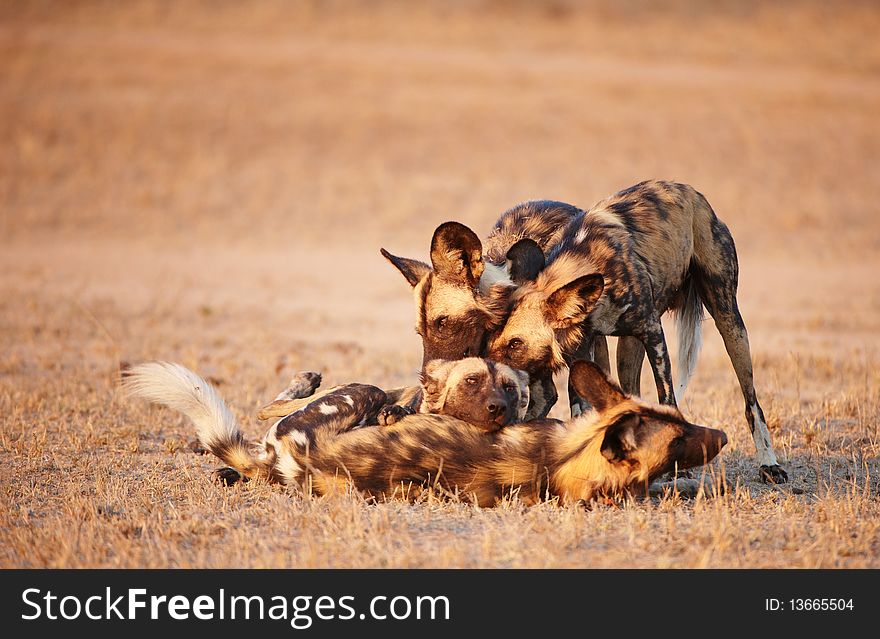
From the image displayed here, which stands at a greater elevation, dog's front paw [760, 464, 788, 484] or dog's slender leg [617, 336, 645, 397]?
dog's slender leg [617, 336, 645, 397]

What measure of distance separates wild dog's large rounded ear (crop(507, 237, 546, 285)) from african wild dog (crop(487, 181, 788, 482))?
22 mm

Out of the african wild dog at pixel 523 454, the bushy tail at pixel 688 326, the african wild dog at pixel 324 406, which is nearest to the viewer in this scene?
the african wild dog at pixel 523 454

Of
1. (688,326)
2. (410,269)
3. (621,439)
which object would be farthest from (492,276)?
(688,326)

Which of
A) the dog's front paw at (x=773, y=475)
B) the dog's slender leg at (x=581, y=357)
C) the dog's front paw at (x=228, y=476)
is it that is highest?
the dog's slender leg at (x=581, y=357)

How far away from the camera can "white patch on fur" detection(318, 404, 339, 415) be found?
15.9 ft

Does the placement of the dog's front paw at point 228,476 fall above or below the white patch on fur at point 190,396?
below

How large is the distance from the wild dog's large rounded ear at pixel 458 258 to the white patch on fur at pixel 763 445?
1613 millimetres

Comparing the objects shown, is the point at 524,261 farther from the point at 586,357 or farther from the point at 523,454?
the point at 523,454

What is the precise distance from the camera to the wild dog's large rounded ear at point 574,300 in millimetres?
4727

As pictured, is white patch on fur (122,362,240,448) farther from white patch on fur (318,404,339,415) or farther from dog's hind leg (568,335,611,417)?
dog's hind leg (568,335,611,417)

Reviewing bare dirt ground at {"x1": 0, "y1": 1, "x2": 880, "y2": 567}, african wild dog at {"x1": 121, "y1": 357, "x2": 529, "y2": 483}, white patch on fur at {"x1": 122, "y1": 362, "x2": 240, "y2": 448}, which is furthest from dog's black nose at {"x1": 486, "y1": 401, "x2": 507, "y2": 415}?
white patch on fur at {"x1": 122, "y1": 362, "x2": 240, "y2": 448}

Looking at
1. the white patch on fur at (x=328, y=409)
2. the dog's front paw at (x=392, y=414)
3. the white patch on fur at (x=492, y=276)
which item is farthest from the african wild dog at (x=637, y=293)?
the white patch on fur at (x=328, y=409)

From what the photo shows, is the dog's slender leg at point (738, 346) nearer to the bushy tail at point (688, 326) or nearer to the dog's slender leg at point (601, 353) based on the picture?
the bushy tail at point (688, 326)

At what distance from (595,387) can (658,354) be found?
68cm
